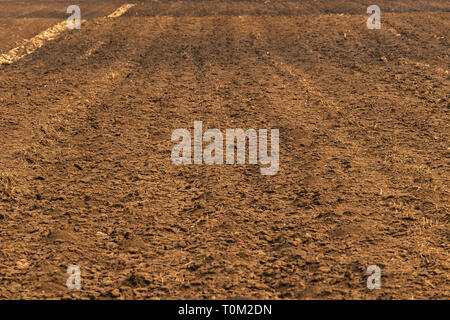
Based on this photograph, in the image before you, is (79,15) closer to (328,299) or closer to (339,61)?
(339,61)

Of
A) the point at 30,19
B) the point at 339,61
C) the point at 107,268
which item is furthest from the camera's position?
the point at 30,19

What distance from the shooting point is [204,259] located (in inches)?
165

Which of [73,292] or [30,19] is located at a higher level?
[30,19]

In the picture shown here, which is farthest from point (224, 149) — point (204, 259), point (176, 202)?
point (204, 259)

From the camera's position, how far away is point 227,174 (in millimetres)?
5750

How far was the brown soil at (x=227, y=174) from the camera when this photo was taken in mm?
4004

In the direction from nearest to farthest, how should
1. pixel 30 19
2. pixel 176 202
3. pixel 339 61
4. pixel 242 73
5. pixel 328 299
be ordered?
pixel 328 299 < pixel 176 202 < pixel 242 73 < pixel 339 61 < pixel 30 19

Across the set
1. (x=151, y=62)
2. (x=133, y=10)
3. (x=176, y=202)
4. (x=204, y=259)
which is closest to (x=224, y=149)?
(x=176, y=202)

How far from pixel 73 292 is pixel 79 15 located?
1484cm

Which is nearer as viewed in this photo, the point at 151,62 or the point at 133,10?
the point at 151,62

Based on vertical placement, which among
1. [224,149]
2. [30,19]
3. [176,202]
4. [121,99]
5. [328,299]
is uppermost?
[30,19]

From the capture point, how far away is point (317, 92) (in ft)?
27.6

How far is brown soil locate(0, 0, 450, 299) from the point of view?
13.1 feet

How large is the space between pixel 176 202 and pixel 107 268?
127 centimetres
